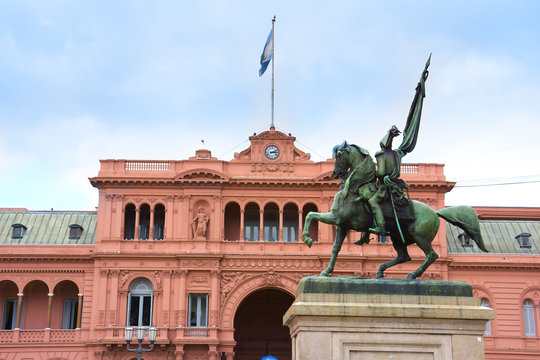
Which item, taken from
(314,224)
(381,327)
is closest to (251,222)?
(314,224)

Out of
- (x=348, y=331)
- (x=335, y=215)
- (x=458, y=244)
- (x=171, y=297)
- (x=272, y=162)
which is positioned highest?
(x=272, y=162)

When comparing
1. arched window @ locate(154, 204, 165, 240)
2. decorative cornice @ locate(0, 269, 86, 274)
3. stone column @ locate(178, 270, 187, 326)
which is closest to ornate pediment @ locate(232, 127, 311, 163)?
arched window @ locate(154, 204, 165, 240)

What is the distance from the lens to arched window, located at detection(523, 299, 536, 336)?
48625 millimetres

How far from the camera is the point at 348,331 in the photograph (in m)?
12.3

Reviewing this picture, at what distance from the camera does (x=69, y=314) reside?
4966 cm

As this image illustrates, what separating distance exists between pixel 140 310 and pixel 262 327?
10185 mm

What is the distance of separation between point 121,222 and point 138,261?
3.00 meters

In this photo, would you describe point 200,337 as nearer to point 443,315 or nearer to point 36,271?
point 36,271

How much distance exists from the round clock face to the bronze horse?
117 ft

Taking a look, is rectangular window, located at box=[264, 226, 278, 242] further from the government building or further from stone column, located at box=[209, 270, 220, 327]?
stone column, located at box=[209, 270, 220, 327]

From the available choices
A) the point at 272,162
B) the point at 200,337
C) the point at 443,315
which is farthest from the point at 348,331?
the point at 272,162

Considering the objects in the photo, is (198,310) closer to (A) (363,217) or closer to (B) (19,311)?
(B) (19,311)

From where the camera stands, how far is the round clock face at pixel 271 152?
49.6 meters

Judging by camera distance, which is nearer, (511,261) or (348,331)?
(348,331)
